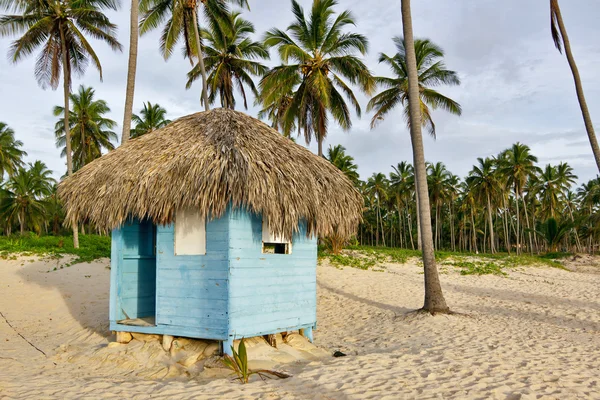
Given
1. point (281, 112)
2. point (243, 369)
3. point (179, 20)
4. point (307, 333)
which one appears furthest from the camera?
point (281, 112)

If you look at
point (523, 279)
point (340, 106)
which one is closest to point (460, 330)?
point (523, 279)

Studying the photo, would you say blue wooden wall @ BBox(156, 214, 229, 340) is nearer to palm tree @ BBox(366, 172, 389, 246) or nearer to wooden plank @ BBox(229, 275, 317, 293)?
wooden plank @ BBox(229, 275, 317, 293)

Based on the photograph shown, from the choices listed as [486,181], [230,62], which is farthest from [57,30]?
[486,181]

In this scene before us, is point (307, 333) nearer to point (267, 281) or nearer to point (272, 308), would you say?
point (272, 308)

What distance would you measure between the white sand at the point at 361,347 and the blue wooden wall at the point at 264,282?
0.54m

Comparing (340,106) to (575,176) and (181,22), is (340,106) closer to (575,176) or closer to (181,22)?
(181,22)

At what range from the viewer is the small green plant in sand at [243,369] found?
5781 mm

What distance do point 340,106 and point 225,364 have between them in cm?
1500

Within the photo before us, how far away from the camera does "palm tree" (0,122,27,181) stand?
3147 cm

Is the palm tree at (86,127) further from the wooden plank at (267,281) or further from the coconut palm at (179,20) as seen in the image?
the wooden plank at (267,281)

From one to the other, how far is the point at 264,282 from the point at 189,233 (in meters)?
1.39

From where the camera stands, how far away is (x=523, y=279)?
17141mm

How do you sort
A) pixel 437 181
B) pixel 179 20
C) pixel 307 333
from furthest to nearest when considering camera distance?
pixel 437 181, pixel 179 20, pixel 307 333

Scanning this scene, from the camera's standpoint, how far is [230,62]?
21.5 meters
